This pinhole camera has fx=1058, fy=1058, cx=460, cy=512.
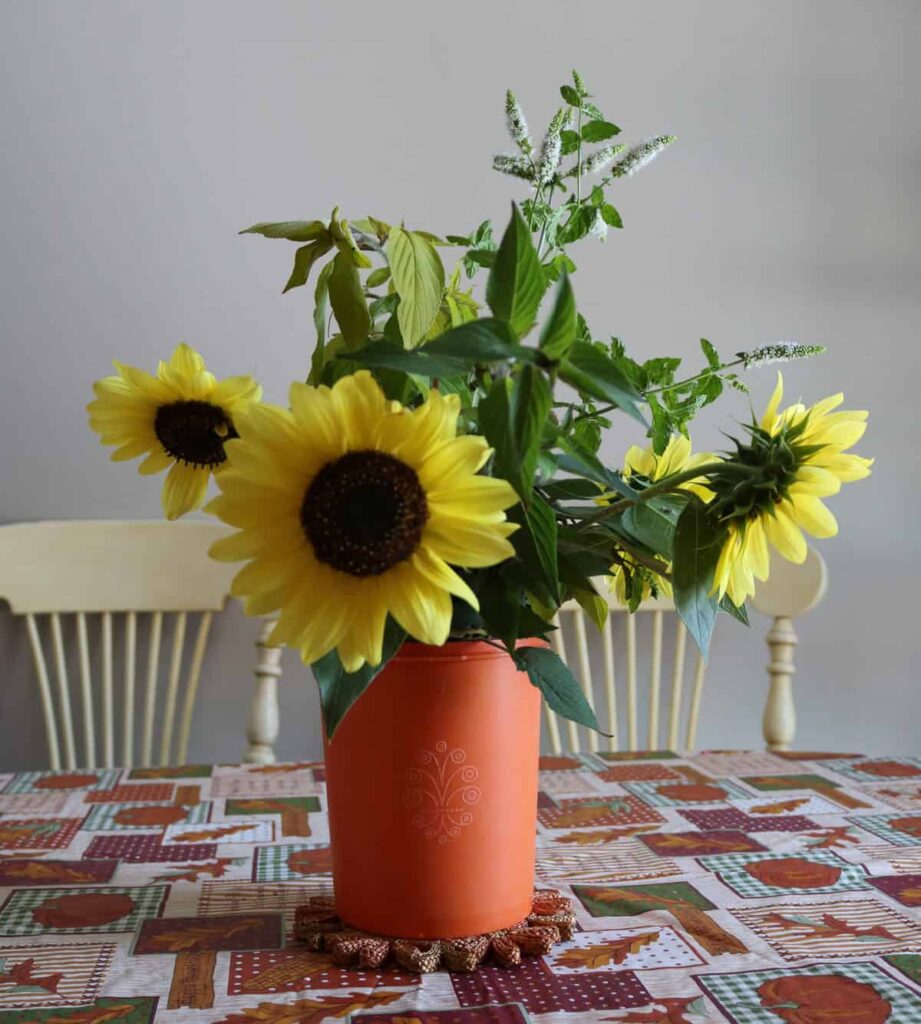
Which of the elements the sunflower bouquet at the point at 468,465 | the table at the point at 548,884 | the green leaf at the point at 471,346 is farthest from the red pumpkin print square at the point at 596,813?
the green leaf at the point at 471,346

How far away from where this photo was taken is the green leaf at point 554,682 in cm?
A: 56

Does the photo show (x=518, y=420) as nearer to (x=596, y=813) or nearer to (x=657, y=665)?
(x=596, y=813)

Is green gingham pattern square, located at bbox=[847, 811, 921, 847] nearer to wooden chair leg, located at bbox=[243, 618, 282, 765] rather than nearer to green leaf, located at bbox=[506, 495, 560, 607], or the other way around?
green leaf, located at bbox=[506, 495, 560, 607]

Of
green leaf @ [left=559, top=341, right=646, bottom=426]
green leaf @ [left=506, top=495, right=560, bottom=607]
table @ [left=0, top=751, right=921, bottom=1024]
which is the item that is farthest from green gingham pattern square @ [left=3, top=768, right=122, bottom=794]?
green leaf @ [left=559, top=341, right=646, bottom=426]

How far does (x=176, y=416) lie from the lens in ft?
1.93

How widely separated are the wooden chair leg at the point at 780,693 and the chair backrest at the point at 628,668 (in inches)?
4.8

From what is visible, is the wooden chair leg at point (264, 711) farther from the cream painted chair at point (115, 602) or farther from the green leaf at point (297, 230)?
the green leaf at point (297, 230)

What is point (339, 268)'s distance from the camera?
565 millimetres

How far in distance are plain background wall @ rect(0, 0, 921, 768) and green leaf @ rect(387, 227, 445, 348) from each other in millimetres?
1117

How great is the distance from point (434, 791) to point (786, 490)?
0.25 m

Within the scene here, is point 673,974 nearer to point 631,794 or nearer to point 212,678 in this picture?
point 631,794

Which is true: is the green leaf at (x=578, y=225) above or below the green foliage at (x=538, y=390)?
above

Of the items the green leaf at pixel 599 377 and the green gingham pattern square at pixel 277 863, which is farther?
the green gingham pattern square at pixel 277 863

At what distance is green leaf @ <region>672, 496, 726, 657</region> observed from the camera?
51cm
